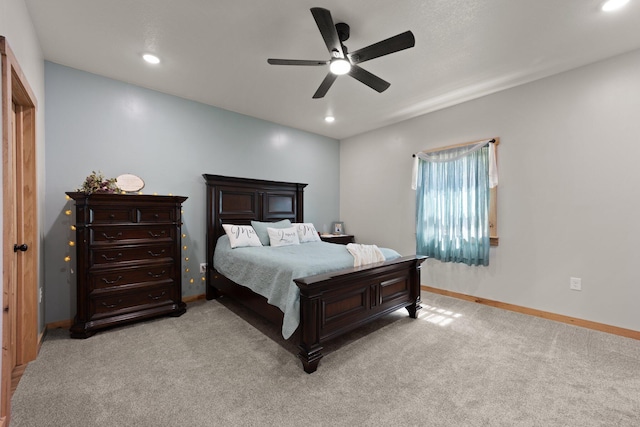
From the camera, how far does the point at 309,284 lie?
6.81ft

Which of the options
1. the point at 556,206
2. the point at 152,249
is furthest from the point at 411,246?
the point at 152,249

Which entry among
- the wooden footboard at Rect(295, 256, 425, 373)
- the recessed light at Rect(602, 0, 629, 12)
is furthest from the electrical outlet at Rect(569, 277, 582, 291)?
the recessed light at Rect(602, 0, 629, 12)

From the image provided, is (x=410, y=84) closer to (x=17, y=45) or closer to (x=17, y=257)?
(x=17, y=45)

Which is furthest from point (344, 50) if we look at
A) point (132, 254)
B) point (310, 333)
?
point (132, 254)

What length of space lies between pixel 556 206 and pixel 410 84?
2.15 meters

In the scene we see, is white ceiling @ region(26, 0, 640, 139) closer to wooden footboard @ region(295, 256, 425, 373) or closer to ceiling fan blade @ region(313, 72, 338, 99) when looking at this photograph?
ceiling fan blade @ region(313, 72, 338, 99)

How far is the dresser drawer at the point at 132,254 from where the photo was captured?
8.96ft

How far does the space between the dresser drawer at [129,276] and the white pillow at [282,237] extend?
4.05ft

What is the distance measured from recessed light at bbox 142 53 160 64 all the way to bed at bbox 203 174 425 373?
1426 millimetres

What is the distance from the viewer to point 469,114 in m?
3.79

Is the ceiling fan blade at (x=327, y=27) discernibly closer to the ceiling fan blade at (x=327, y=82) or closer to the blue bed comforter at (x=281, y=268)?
the ceiling fan blade at (x=327, y=82)

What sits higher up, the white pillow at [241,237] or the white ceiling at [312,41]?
the white ceiling at [312,41]

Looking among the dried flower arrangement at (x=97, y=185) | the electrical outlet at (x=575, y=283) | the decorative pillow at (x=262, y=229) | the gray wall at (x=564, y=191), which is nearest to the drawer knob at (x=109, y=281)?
the dried flower arrangement at (x=97, y=185)

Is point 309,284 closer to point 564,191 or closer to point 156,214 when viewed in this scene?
point 156,214
